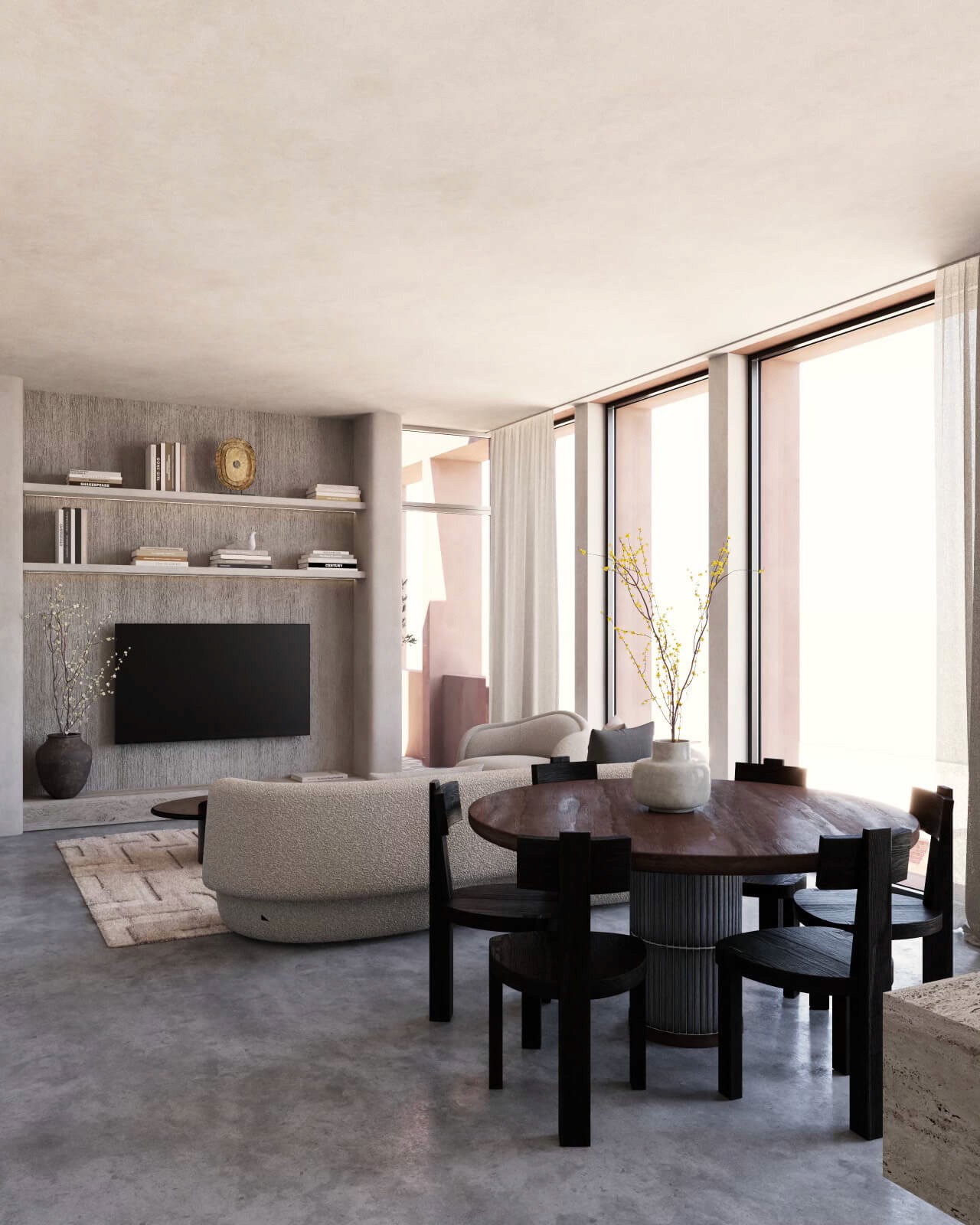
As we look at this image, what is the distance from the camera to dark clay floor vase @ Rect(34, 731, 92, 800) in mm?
6562

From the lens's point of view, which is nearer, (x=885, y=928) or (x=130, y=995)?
(x=885, y=928)

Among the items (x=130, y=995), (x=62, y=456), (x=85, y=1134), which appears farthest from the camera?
(x=62, y=456)

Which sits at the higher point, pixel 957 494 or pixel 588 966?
pixel 957 494

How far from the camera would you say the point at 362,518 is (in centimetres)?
785

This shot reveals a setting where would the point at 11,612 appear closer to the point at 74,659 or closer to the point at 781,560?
the point at 74,659

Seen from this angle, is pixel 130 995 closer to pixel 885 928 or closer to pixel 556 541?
pixel 885 928

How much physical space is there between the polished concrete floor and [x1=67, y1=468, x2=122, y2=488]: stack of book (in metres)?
3.80

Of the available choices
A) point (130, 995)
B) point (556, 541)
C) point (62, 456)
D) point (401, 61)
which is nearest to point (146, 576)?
point (62, 456)

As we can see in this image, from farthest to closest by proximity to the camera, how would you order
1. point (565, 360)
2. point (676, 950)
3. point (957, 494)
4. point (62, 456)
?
point (62, 456), point (565, 360), point (957, 494), point (676, 950)

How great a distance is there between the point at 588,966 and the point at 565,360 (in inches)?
171

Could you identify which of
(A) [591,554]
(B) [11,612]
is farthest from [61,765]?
(A) [591,554]

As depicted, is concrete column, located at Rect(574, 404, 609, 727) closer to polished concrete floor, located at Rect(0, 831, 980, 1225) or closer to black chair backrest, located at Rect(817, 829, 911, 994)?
polished concrete floor, located at Rect(0, 831, 980, 1225)

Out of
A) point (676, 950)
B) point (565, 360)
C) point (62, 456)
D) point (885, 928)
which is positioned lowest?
point (676, 950)

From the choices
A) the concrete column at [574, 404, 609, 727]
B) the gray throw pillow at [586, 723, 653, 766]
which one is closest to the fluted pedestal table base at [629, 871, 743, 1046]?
the gray throw pillow at [586, 723, 653, 766]
